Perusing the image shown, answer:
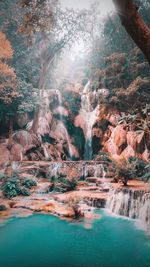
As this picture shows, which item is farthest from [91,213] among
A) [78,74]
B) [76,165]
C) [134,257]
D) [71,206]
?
[78,74]

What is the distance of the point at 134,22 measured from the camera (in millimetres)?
2875

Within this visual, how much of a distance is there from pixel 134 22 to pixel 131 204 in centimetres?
958

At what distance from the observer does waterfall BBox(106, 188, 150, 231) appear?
35.1 feet

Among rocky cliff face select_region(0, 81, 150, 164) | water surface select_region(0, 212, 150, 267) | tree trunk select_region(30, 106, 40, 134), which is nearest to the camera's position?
water surface select_region(0, 212, 150, 267)

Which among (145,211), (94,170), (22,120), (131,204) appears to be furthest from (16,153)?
(145,211)

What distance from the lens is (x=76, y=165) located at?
57.9 feet

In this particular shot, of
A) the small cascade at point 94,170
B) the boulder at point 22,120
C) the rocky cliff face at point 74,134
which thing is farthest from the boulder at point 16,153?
the small cascade at point 94,170

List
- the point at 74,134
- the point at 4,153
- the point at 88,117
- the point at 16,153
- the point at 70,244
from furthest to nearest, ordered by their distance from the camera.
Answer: the point at 88,117 → the point at 74,134 → the point at 4,153 → the point at 16,153 → the point at 70,244

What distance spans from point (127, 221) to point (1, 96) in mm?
14684

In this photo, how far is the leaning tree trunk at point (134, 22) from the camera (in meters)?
2.83

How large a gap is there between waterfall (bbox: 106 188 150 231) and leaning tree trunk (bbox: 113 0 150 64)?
334 inches

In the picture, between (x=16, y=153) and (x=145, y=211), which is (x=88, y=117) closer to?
(x=16, y=153)

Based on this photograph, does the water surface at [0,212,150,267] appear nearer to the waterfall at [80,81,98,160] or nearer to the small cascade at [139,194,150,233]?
the small cascade at [139,194,150,233]

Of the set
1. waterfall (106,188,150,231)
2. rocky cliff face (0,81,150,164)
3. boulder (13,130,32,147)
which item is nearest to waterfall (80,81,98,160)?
rocky cliff face (0,81,150,164)
